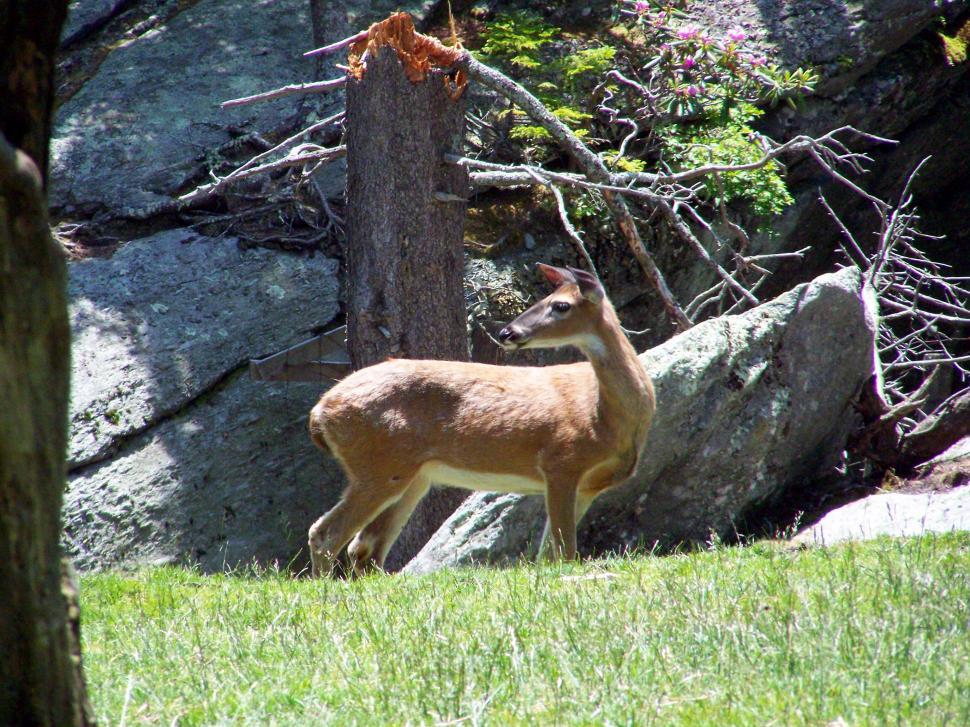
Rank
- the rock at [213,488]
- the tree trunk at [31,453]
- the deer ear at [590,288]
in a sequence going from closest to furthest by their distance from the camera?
the tree trunk at [31,453]
the deer ear at [590,288]
the rock at [213,488]

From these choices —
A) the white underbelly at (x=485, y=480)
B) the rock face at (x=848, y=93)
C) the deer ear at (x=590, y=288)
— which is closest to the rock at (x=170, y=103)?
the rock face at (x=848, y=93)

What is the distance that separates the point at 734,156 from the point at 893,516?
4582 millimetres

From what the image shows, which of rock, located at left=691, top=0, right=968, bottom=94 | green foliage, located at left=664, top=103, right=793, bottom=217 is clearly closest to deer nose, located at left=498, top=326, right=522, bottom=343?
green foliage, located at left=664, top=103, right=793, bottom=217

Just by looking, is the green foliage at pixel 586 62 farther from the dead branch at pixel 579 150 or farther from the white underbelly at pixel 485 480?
the white underbelly at pixel 485 480

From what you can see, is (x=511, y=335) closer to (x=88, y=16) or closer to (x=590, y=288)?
(x=590, y=288)

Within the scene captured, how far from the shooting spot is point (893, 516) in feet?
24.7

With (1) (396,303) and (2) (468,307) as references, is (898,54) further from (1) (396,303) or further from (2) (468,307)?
(1) (396,303)

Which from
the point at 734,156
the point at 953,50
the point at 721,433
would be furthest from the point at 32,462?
the point at 953,50

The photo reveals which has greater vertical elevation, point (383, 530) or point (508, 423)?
point (508, 423)

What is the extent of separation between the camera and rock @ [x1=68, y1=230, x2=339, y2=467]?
10008 millimetres

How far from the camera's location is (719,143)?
11102mm

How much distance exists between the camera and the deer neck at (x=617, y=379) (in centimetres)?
746

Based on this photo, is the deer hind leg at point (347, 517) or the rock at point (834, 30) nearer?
the deer hind leg at point (347, 517)

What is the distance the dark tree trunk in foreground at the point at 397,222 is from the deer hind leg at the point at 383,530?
1327 millimetres
